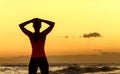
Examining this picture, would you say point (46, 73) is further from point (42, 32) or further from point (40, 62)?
point (42, 32)

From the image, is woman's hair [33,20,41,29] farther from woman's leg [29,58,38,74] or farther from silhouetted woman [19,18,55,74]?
woman's leg [29,58,38,74]

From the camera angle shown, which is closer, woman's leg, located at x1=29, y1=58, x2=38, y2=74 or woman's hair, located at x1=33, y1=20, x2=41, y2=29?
woman's hair, located at x1=33, y1=20, x2=41, y2=29

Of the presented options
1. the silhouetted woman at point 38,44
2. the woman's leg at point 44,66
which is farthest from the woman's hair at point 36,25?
the woman's leg at point 44,66

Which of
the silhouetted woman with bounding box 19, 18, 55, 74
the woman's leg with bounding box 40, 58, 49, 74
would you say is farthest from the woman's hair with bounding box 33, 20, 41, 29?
the woman's leg with bounding box 40, 58, 49, 74

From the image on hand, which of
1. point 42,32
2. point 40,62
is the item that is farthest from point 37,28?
point 40,62

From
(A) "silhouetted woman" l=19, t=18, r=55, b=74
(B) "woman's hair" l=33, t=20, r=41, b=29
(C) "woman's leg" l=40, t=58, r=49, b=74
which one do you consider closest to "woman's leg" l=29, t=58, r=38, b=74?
(A) "silhouetted woman" l=19, t=18, r=55, b=74

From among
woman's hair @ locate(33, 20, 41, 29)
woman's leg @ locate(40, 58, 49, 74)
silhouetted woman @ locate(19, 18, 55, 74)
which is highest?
woman's hair @ locate(33, 20, 41, 29)

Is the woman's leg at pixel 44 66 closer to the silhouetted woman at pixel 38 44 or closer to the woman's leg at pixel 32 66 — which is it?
the silhouetted woman at pixel 38 44

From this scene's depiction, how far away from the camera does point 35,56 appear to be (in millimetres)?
9914

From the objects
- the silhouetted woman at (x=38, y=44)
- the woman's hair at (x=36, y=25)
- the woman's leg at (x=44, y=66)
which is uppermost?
the woman's hair at (x=36, y=25)

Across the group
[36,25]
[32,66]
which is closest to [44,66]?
[32,66]

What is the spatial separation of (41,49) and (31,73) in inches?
24.8

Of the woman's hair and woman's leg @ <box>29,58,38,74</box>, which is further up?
the woman's hair

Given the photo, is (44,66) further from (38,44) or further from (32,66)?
(38,44)
